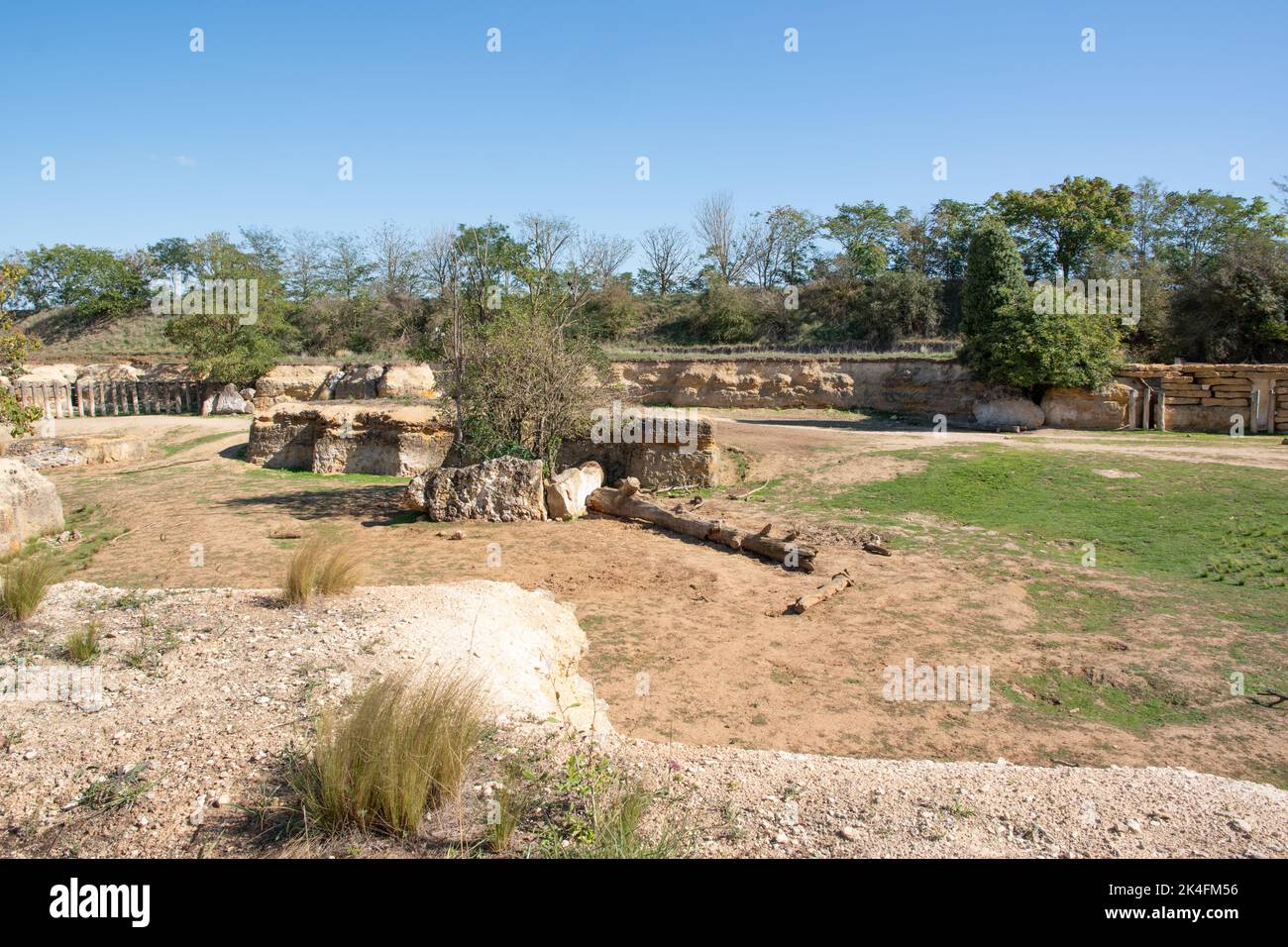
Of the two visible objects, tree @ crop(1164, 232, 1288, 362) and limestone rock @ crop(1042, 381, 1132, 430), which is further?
tree @ crop(1164, 232, 1288, 362)

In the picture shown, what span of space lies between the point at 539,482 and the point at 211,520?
15.9 ft

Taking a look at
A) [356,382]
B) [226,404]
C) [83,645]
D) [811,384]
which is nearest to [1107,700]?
[83,645]

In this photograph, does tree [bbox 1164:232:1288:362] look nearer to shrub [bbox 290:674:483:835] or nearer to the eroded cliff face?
the eroded cliff face

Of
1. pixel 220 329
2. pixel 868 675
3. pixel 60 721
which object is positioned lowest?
pixel 868 675

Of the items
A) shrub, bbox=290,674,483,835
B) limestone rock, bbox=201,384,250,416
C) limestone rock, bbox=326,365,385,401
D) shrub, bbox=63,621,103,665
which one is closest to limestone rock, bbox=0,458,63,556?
shrub, bbox=63,621,103,665

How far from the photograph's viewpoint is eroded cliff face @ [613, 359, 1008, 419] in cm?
2319

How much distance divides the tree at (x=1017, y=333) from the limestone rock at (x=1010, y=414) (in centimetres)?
48

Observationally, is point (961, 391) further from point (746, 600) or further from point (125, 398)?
point (125, 398)

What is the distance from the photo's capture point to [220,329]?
2706 centimetres

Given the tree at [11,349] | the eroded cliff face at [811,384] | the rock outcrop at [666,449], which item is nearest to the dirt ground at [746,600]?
the rock outcrop at [666,449]

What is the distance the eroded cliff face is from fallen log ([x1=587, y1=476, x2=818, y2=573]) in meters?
10.2
